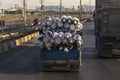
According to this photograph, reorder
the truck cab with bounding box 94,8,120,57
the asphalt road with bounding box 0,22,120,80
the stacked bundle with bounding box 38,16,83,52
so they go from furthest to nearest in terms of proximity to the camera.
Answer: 1. the truck cab with bounding box 94,8,120,57
2. the stacked bundle with bounding box 38,16,83,52
3. the asphalt road with bounding box 0,22,120,80

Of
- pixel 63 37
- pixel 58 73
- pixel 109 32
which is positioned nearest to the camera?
pixel 58 73

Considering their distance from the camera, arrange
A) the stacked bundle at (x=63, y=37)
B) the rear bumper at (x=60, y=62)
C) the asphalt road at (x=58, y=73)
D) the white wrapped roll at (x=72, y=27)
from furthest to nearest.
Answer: the white wrapped roll at (x=72, y=27) < the stacked bundle at (x=63, y=37) < the rear bumper at (x=60, y=62) < the asphalt road at (x=58, y=73)

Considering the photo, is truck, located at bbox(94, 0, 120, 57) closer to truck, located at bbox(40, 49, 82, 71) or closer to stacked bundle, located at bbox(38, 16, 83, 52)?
stacked bundle, located at bbox(38, 16, 83, 52)

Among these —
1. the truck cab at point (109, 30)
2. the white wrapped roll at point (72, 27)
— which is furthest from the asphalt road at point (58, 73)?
the white wrapped roll at point (72, 27)

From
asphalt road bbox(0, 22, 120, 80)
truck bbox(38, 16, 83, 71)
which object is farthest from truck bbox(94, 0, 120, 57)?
truck bbox(38, 16, 83, 71)

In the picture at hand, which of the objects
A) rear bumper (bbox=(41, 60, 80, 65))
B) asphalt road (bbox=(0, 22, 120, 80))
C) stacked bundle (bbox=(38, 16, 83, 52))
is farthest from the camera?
stacked bundle (bbox=(38, 16, 83, 52))

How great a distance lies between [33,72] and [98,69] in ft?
9.99

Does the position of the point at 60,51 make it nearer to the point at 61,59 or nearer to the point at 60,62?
the point at 61,59

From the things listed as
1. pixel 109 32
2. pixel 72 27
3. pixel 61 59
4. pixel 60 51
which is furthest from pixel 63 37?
pixel 109 32

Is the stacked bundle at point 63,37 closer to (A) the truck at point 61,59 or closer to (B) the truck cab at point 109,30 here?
(A) the truck at point 61,59

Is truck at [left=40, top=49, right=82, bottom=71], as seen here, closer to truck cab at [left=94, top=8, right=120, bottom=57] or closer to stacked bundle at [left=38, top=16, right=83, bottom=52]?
stacked bundle at [left=38, top=16, right=83, bottom=52]

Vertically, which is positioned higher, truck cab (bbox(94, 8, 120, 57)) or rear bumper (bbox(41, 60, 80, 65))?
truck cab (bbox(94, 8, 120, 57))

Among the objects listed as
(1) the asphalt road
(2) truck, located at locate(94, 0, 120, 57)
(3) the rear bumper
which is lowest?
(1) the asphalt road

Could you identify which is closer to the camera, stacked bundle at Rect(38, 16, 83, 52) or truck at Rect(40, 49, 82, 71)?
truck at Rect(40, 49, 82, 71)
